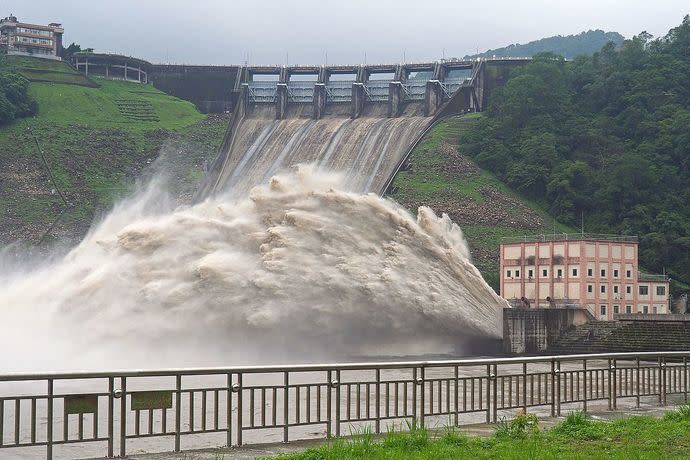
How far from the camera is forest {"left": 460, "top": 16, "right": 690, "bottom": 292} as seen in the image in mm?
120312

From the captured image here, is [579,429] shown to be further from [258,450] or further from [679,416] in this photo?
[258,450]

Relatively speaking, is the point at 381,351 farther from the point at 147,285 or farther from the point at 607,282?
the point at 607,282

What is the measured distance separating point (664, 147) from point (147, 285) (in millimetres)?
98806

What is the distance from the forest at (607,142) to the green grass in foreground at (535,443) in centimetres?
9744

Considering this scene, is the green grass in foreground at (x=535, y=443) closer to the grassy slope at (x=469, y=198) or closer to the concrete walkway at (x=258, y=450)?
the concrete walkway at (x=258, y=450)

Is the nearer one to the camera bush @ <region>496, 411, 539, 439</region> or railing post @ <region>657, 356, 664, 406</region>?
bush @ <region>496, 411, 539, 439</region>

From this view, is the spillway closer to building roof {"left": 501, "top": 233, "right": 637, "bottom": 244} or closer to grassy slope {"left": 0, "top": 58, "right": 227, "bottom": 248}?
grassy slope {"left": 0, "top": 58, "right": 227, "bottom": 248}

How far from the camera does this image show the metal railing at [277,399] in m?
15.8

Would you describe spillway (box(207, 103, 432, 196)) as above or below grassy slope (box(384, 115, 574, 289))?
above

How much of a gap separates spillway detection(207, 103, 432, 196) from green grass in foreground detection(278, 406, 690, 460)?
100640 millimetres

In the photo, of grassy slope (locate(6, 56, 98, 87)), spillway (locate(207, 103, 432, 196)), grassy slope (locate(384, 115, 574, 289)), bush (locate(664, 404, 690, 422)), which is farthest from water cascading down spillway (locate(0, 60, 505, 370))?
grassy slope (locate(6, 56, 98, 87))

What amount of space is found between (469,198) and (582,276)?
97.0ft

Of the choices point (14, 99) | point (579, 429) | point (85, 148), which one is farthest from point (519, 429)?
point (14, 99)

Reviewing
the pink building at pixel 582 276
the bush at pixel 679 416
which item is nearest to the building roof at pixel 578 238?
the pink building at pixel 582 276
